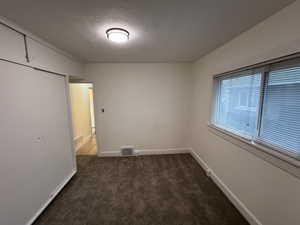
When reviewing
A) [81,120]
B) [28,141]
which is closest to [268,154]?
[28,141]

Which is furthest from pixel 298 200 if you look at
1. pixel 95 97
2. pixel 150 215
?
pixel 95 97

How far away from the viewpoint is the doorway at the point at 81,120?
152 inches

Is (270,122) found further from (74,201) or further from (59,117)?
(59,117)

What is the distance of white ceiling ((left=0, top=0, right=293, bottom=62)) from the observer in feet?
3.87

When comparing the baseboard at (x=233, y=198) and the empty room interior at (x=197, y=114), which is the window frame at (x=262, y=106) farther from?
the baseboard at (x=233, y=198)

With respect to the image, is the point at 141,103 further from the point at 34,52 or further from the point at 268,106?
the point at 268,106

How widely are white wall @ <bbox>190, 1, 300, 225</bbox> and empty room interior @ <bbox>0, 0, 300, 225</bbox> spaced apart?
0.01m

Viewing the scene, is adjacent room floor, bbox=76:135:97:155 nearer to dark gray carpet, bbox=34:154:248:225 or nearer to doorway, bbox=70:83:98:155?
doorway, bbox=70:83:98:155

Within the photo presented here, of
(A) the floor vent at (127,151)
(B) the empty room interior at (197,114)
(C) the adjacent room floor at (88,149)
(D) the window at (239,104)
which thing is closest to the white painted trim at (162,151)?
(A) the floor vent at (127,151)

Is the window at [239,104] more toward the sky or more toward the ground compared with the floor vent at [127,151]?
more toward the sky

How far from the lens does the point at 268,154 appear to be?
1.43 meters

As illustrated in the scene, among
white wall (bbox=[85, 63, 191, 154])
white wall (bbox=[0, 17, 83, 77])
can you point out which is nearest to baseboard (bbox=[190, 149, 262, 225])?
white wall (bbox=[85, 63, 191, 154])

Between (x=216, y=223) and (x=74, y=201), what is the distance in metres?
2.04

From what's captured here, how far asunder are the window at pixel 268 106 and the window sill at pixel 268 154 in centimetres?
5
